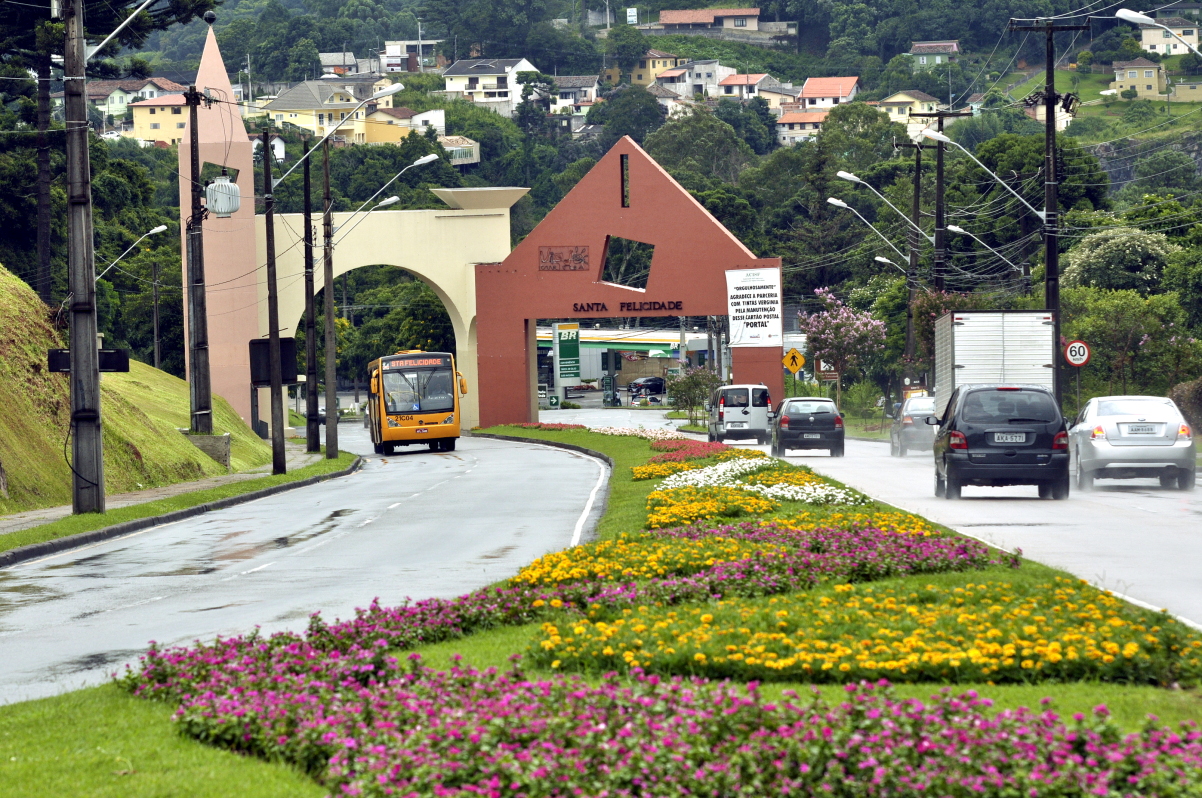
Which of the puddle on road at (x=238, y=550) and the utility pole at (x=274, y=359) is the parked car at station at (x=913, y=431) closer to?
the utility pole at (x=274, y=359)

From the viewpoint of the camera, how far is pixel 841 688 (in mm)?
7414

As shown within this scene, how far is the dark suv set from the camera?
2072 centimetres

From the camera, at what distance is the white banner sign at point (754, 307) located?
5484 cm

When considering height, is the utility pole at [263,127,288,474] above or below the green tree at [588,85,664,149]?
below

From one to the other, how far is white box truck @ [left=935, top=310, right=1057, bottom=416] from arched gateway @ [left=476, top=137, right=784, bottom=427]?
82.4 ft

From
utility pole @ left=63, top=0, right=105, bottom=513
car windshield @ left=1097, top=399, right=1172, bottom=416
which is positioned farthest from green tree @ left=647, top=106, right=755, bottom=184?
utility pole @ left=63, top=0, right=105, bottom=513

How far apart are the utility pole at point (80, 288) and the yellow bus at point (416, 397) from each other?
2599cm

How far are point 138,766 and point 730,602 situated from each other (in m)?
4.66

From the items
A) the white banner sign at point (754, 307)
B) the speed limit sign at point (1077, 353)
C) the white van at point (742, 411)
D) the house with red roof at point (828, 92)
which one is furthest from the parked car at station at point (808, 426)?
the house with red roof at point (828, 92)

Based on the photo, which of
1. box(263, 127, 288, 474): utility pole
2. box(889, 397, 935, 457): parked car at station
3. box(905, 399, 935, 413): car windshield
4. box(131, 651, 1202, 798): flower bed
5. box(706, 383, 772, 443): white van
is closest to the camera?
box(131, 651, 1202, 798): flower bed

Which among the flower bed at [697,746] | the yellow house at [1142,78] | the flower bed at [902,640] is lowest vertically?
the flower bed at [902,640]

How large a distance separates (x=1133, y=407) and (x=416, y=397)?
28.8m

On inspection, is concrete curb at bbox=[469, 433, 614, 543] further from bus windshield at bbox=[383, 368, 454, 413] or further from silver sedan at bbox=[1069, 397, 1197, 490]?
silver sedan at bbox=[1069, 397, 1197, 490]

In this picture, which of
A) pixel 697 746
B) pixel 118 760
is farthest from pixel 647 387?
pixel 697 746
